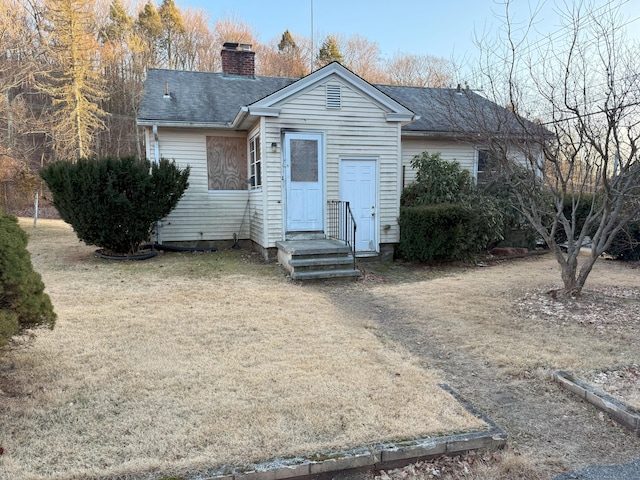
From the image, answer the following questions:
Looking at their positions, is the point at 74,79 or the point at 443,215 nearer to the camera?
the point at 443,215

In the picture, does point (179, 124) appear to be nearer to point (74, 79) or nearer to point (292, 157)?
point (292, 157)

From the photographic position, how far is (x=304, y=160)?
901cm

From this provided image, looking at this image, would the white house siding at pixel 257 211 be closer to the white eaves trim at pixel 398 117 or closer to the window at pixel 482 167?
the white eaves trim at pixel 398 117

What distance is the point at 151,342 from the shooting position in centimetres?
427

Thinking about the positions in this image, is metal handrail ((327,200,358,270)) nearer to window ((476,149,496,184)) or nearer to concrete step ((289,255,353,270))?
concrete step ((289,255,353,270))

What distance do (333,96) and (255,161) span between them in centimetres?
239

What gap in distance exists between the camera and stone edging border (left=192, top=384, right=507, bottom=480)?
2250 millimetres

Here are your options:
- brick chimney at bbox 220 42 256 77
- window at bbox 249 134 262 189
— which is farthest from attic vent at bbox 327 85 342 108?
brick chimney at bbox 220 42 256 77

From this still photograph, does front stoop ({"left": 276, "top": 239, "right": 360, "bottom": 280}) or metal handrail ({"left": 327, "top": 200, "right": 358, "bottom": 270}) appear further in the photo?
metal handrail ({"left": 327, "top": 200, "right": 358, "bottom": 270})

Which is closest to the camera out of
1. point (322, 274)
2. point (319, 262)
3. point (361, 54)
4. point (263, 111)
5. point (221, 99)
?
point (322, 274)

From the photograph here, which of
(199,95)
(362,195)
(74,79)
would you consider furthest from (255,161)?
(74,79)

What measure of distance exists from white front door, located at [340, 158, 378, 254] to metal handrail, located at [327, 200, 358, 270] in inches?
8.5

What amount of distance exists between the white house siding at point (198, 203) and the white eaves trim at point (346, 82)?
2.44 m

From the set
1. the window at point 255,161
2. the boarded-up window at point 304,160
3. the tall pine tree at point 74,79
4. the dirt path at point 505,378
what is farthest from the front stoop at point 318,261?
the tall pine tree at point 74,79
